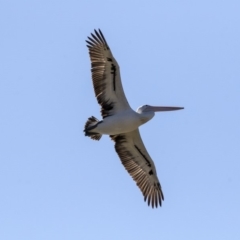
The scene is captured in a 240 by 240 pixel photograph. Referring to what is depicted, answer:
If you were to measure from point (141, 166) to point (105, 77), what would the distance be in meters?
2.69

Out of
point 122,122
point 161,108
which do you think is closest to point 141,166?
point 161,108

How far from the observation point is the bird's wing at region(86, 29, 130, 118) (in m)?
28.5

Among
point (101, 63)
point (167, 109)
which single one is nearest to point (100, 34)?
point (101, 63)

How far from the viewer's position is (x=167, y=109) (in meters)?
30.0

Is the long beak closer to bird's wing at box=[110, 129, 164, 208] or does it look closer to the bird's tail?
bird's wing at box=[110, 129, 164, 208]

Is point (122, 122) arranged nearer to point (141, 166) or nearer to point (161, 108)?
point (161, 108)

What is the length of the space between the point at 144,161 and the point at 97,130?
1972 millimetres

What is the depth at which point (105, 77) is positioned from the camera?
2856 cm

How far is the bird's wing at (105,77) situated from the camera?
28.5 metres

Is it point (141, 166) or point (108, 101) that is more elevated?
point (108, 101)

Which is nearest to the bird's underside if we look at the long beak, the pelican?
the pelican

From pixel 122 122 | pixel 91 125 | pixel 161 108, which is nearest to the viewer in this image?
pixel 122 122

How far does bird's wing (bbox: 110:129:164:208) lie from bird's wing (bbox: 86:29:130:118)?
1189mm

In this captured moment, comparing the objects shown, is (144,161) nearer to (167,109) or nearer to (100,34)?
(167,109)
